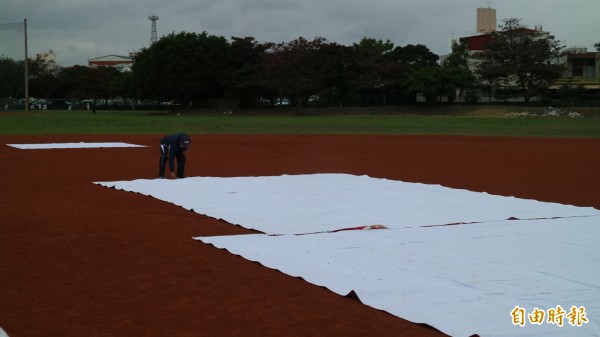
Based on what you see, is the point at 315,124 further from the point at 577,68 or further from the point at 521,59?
the point at 577,68

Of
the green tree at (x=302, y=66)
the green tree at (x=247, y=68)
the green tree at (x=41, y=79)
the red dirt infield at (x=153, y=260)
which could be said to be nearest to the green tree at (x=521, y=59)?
the green tree at (x=302, y=66)

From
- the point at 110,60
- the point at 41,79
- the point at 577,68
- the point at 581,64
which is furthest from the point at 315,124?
the point at 110,60

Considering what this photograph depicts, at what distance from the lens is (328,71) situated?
231ft

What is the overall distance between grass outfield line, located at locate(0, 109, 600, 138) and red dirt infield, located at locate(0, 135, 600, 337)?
19190 mm

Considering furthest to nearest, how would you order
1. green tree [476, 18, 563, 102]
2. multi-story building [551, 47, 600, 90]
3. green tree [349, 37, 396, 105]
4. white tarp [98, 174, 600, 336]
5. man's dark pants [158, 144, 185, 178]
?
multi-story building [551, 47, 600, 90]
green tree [349, 37, 396, 105]
green tree [476, 18, 563, 102]
man's dark pants [158, 144, 185, 178]
white tarp [98, 174, 600, 336]

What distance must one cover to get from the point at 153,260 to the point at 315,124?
133ft

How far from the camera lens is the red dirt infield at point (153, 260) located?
531 cm

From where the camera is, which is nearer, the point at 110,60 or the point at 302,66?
the point at 302,66

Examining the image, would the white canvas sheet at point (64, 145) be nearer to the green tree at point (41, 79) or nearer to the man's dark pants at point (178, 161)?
the man's dark pants at point (178, 161)

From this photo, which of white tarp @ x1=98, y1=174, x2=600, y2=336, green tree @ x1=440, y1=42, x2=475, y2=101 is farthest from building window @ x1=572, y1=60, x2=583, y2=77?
white tarp @ x1=98, y1=174, x2=600, y2=336

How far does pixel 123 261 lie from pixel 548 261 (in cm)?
414

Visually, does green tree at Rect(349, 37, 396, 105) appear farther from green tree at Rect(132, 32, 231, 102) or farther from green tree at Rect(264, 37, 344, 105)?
green tree at Rect(132, 32, 231, 102)

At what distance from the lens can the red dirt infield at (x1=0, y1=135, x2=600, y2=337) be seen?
17.4 feet

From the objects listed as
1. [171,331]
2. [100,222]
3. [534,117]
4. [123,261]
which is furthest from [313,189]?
[534,117]
